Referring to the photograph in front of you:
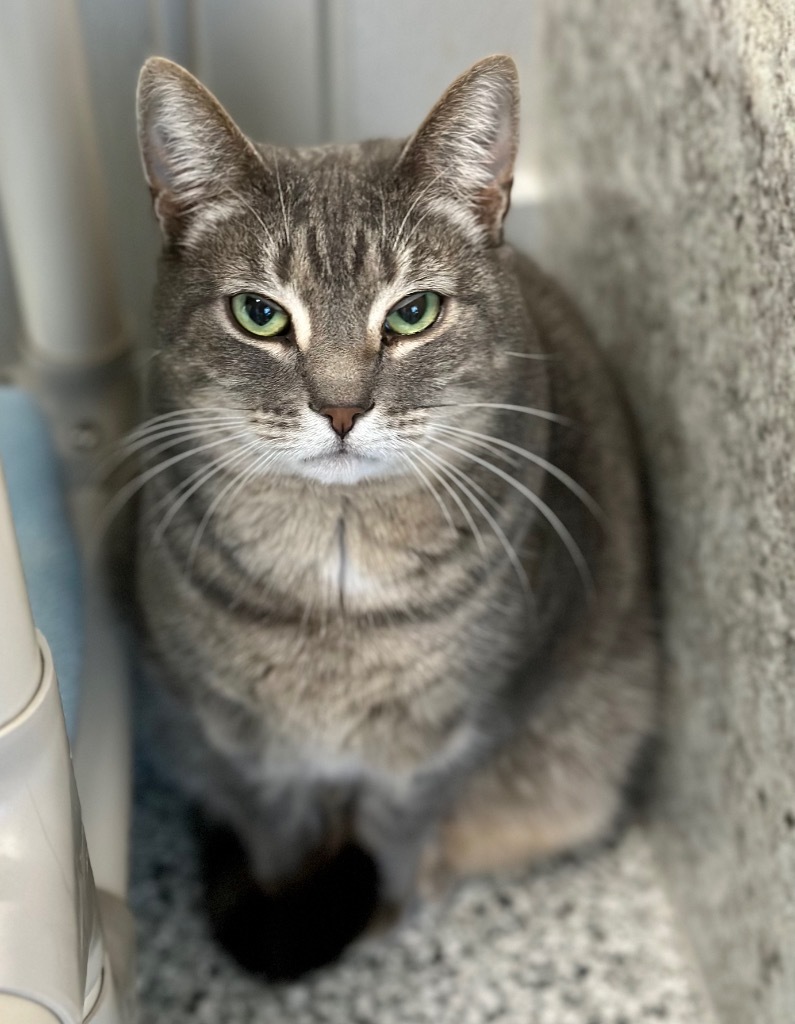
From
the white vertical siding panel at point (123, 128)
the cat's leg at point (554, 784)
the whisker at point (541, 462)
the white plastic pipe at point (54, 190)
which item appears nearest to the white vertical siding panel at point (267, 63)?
the white vertical siding panel at point (123, 128)

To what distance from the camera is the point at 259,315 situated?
0.84m

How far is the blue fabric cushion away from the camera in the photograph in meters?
0.99

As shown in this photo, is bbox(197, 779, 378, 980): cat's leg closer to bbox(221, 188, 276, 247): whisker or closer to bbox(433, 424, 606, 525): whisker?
bbox(433, 424, 606, 525): whisker

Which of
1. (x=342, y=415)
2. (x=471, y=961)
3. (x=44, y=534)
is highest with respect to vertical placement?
(x=342, y=415)

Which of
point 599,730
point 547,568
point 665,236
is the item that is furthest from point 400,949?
point 665,236

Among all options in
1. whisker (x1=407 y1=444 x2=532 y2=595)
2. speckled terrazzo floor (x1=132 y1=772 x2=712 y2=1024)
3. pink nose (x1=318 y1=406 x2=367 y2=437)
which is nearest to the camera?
pink nose (x1=318 y1=406 x2=367 y2=437)

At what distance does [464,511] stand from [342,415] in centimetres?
16

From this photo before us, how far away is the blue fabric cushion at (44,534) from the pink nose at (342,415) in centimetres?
35

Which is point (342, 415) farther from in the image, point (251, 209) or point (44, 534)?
point (44, 534)

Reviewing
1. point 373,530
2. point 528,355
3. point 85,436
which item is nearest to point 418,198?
point 528,355

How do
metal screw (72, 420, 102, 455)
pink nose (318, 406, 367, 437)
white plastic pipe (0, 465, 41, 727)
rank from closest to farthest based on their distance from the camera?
white plastic pipe (0, 465, 41, 727)
pink nose (318, 406, 367, 437)
metal screw (72, 420, 102, 455)

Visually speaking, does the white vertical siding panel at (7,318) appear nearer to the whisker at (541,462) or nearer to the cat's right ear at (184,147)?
the cat's right ear at (184,147)

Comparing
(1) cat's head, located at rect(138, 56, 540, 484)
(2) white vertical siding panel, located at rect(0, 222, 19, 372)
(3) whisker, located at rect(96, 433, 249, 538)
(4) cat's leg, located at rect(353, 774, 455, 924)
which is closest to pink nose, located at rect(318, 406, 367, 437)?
(1) cat's head, located at rect(138, 56, 540, 484)

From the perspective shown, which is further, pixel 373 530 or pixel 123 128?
pixel 123 128
